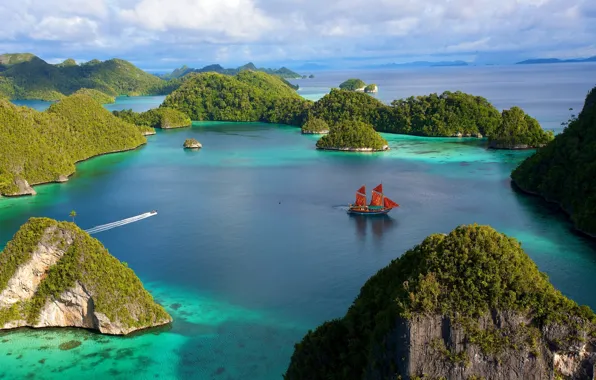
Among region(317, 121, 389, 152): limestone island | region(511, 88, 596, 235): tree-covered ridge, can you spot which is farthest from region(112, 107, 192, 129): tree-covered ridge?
region(511, 88, 596, 235): tree-covered ridge

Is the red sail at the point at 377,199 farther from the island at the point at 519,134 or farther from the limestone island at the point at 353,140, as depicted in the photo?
the island at the point at 519,134

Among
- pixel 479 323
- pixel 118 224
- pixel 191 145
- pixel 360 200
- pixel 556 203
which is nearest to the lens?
pixel 479 323

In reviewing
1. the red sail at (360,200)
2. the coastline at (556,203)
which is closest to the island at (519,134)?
the coastline at (556,203)

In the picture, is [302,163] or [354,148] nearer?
[302,163]

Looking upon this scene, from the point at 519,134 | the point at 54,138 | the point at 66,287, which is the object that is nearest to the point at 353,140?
the point at 519,134

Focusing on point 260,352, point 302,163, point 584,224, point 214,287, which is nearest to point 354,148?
point 302,163

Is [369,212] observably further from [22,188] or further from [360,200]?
[22,188]

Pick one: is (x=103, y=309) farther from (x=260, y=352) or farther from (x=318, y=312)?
(x=318, y=312)
